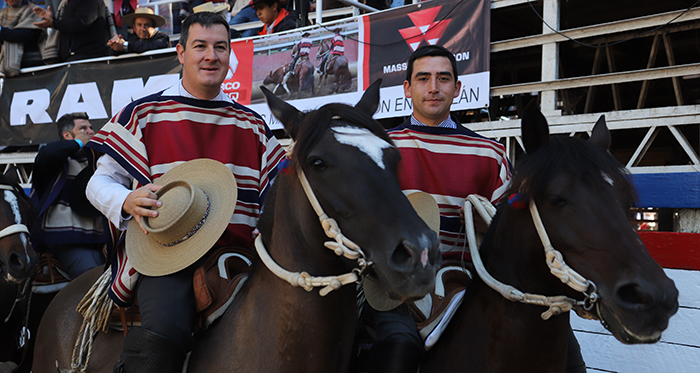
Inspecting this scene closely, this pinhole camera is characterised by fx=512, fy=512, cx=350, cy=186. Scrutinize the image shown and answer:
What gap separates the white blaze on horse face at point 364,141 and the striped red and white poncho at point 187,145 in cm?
96

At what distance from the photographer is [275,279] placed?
1966 mm

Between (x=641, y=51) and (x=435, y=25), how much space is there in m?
4.91

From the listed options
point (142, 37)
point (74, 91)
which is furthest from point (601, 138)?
point (74, 91)

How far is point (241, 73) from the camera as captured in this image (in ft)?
25.6

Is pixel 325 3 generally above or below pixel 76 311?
above

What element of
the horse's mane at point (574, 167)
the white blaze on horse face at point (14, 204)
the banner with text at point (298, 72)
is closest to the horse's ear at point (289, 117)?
the horse's mane at point (574, 167)

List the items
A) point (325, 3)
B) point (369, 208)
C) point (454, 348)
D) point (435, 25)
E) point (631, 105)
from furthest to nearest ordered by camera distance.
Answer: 1. point (631, 105)
2. point (325, 3)
3. point (435, 25)
4. point (454, 348)
5. point (369, 208)

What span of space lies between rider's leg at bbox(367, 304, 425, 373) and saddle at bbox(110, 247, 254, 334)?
66 cm

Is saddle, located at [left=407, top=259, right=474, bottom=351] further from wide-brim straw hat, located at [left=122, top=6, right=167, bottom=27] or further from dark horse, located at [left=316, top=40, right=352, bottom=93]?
wide-brim straw hat, located at [left=122, top=6, right=167, bottom=27]

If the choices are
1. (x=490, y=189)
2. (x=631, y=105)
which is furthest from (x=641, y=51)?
(x=490, y=189)

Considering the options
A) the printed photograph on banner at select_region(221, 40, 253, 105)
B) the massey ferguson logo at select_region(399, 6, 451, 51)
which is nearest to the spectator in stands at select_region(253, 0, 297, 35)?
the printed photograph on banner at select_region(221, 40, 253, 105)

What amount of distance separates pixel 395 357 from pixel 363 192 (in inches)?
36.5

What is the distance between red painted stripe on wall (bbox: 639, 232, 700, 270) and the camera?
3.37 m

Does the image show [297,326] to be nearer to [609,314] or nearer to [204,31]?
[609,314]
